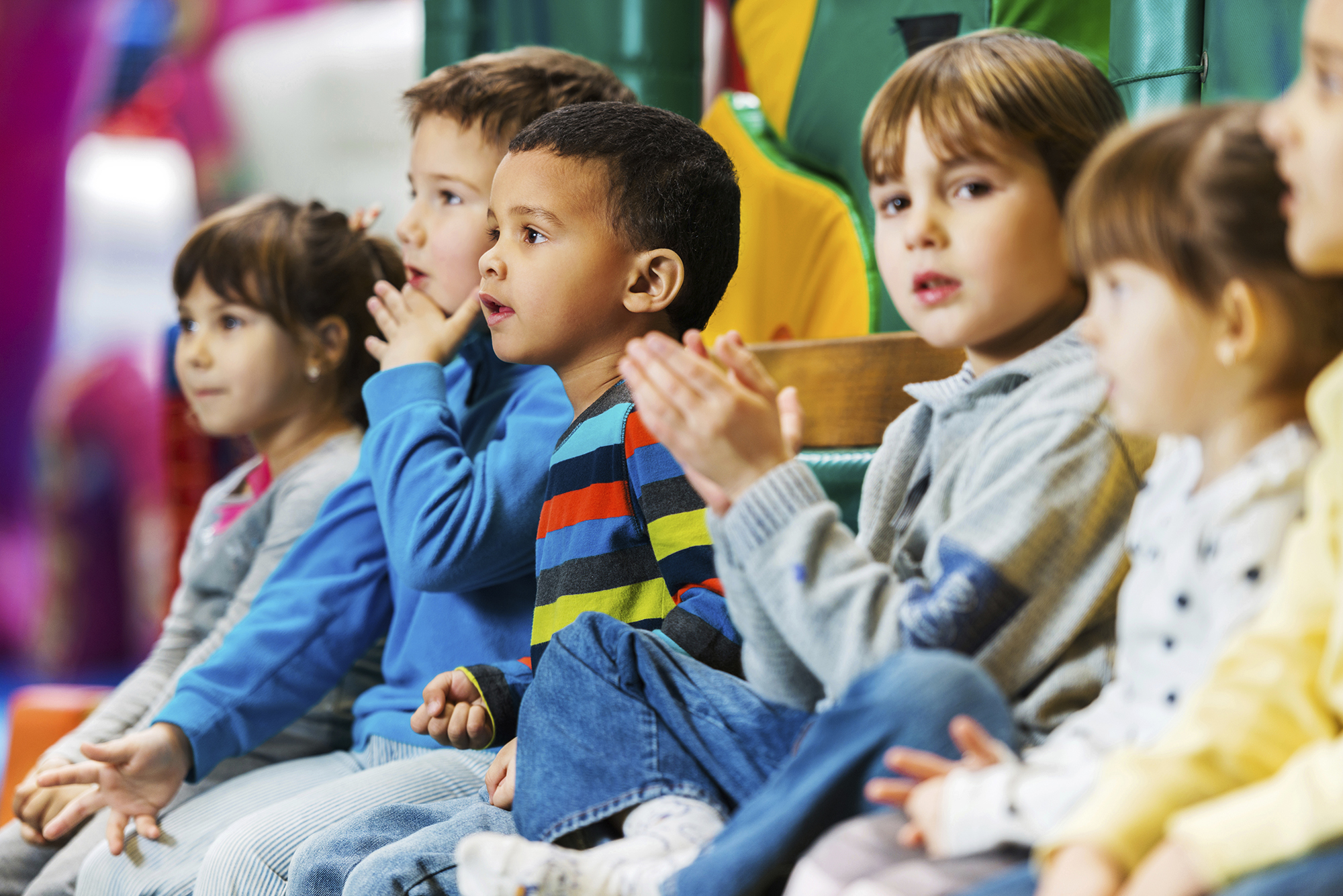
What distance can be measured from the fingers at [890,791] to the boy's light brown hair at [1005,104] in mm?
361

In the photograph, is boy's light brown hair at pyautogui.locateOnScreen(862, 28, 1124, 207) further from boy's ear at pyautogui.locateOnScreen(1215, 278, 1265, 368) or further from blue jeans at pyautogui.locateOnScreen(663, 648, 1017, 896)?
blue jeans at pyautogui.locateOnScreen(663, 648, 1017, 896)

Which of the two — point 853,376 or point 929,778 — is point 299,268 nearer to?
point 853,376

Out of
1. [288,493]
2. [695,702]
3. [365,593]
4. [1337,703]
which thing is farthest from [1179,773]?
[288,493]

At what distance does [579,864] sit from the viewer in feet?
2.31

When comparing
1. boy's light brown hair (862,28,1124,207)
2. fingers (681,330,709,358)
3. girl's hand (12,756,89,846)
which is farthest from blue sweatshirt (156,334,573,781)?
boy's light brown hair (862,28,1124,207)

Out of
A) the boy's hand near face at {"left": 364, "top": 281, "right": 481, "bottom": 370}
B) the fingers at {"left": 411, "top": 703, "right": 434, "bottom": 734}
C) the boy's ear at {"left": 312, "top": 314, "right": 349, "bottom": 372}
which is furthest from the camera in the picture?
the boy's ear at {"left": 312, "top": 314, "right": 349, "bottom": 372}

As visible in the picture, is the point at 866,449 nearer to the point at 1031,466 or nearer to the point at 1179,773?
the point at 1031,466

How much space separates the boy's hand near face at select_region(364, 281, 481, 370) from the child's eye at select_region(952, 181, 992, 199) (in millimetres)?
569

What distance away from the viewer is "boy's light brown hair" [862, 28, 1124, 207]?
28.7 inches

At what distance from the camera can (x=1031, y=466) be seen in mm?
666

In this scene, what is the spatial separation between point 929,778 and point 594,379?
0.54 m

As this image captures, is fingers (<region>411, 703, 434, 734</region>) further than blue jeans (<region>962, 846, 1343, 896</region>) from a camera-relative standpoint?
Yes

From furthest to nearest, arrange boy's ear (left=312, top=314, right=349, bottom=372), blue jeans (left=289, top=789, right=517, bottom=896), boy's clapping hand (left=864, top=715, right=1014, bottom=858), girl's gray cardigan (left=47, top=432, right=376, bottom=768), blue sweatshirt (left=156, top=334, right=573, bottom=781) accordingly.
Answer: boy's ear (left=312, top=314, right=349, bottom=372) < girl's gray cardigan (left=47, top=432, right=376, bottom=768) < blue sweatshirt (left=156, top=334, right=573, bottom=781) < blue jeans (left=289, top=789, right=517, bottom=896) < boy's clapping hand (left=864, top=715, right=1014, bottom=858)

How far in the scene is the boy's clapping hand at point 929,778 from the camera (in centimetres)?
57
